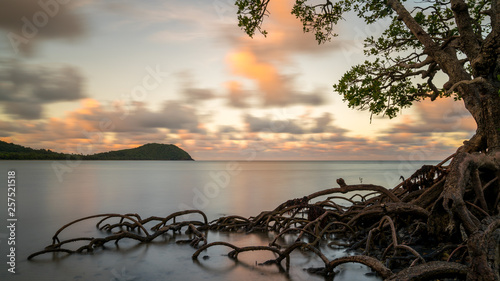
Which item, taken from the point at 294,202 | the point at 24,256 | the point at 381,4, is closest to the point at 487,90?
the point at 381,4

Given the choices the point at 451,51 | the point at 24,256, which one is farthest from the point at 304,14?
the point at 24,256

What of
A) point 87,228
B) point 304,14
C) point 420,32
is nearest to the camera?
point 420,32

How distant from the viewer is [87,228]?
10664 millimetres

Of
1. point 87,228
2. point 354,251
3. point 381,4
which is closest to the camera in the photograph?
point 354,251

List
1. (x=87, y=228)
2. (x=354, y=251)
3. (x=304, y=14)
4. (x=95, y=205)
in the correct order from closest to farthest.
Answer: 1. (x=354, y=251)
2. (x=304, y=14)
3. (x=87, y=228)
4. (x=95, y=205)

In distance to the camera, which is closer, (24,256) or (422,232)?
(422,232)

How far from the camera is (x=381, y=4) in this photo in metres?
9.06

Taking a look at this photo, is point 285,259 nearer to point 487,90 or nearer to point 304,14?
point 487,90

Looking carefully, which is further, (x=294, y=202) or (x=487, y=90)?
(x=294, y=202)

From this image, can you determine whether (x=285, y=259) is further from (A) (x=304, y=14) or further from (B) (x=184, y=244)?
(A) (x=304, y=14)

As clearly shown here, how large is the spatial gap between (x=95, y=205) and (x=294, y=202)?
14.1 m

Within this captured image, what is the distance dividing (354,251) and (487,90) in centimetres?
430

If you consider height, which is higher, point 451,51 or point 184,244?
point 451,51

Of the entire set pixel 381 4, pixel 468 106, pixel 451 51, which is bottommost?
pixel 468 106
